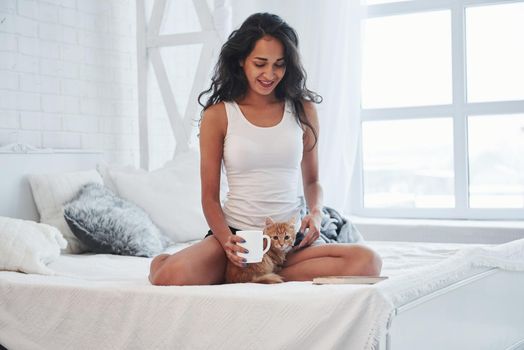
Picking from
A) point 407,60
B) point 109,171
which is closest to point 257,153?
point 109,171

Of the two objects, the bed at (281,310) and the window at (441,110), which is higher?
the window at (441,110)

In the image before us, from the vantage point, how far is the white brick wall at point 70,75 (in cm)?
359

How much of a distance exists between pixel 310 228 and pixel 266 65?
0.53 metres

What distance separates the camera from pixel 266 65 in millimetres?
2371

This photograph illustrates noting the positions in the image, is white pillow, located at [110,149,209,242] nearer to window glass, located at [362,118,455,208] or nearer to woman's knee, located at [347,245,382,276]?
window glass, located at [362,118,455,208]

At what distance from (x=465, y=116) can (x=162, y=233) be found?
1833 mm

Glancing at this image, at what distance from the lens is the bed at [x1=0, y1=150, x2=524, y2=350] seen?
183 cm

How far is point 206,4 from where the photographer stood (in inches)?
167

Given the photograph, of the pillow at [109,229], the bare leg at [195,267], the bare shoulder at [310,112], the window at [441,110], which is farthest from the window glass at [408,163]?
the bare leg at [195,267]

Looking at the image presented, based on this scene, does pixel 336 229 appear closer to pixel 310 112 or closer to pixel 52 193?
pixel 310 112

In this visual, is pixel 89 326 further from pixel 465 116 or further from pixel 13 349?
pixel 465 116

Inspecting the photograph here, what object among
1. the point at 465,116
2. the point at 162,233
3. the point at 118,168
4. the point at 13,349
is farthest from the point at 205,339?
the point at 465,116

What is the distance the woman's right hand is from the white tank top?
0.68 ft

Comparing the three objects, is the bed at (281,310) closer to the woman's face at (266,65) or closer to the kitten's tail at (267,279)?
the kitten's tail at (267,279)
